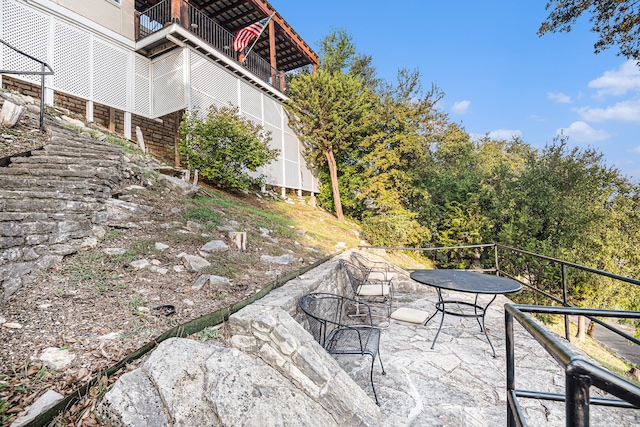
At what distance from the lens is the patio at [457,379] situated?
204 cm

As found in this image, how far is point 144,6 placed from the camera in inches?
420

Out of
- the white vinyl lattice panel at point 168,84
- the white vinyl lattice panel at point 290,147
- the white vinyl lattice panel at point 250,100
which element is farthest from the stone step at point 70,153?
the white vinyl lattice panel at point 290,147

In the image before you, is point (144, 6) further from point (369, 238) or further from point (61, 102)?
point (369, 238)

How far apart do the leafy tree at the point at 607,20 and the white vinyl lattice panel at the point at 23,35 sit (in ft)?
35.2

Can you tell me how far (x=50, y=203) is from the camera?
3053mm

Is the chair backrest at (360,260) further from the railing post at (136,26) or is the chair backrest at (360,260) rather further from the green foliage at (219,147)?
the railing post at (136,26)

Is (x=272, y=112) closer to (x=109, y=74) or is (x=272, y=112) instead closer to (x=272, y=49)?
(x=272, y=49)

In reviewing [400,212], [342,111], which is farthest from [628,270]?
[342,111]

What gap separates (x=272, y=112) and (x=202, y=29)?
3567mm

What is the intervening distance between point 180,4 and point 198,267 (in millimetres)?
8848

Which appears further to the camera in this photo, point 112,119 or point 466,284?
point 112,119

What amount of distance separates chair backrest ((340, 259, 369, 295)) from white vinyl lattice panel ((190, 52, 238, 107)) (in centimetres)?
701

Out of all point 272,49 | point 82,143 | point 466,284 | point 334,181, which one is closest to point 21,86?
point 82,143

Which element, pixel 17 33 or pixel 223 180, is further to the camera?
pixel 223 180
